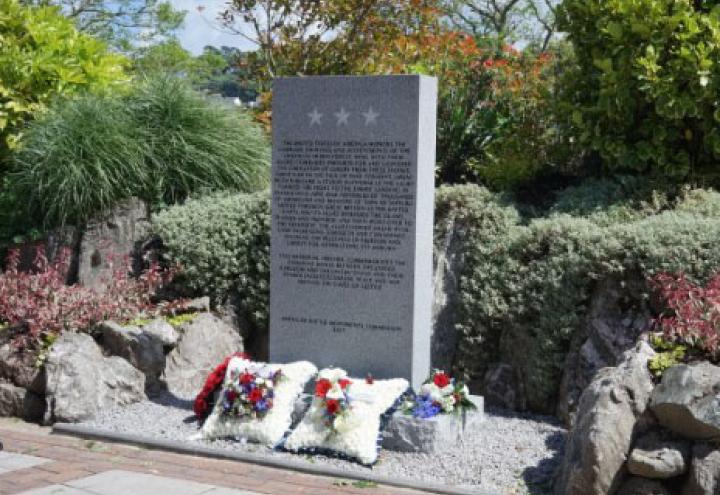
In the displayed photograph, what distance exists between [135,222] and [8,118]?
93.6 inches

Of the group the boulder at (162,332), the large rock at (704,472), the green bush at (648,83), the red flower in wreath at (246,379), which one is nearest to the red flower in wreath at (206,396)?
the red flower in wreath at (246,379)

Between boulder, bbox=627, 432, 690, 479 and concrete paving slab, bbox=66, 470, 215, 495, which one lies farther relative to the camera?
concrete paving slab, bbox=66, 470, 215, 495

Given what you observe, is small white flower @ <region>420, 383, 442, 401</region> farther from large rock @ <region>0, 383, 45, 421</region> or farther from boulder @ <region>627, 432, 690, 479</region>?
large rock @ <region>0, 383, 45, 421</region>

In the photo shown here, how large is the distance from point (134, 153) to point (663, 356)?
5291mm

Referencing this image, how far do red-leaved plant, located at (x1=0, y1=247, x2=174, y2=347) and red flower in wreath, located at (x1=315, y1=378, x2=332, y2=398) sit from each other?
2.19 m

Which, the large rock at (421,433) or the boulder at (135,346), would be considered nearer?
the large rock at (421,433)

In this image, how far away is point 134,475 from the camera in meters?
5.41

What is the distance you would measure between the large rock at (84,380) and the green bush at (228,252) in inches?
49.6

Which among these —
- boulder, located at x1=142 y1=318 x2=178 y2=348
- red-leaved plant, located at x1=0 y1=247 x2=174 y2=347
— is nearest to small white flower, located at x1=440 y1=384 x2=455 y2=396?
boulder, located at x1=142 y1=318 x2=178 y2=348

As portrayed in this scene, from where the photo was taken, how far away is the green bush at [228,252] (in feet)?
26.4

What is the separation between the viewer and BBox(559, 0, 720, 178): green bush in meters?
7.73

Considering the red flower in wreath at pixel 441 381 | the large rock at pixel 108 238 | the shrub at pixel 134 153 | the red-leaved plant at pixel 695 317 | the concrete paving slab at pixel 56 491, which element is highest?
the shrub at pixel 134 153

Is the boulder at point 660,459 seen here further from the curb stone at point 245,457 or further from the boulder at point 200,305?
the boulder at point 200,305

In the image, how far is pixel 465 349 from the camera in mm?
7301
